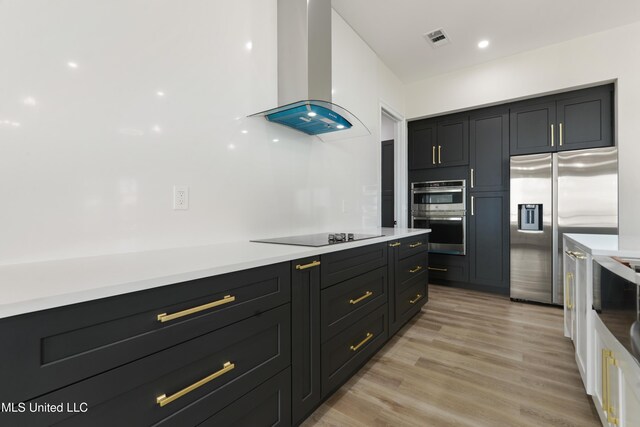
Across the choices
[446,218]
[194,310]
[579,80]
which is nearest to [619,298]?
[194,310]

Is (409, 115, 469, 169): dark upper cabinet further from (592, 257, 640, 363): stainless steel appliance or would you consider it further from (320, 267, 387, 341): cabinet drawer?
(592, 257, 640, 363): stainless steel appliance

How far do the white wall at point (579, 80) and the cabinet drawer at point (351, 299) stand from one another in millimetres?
2251

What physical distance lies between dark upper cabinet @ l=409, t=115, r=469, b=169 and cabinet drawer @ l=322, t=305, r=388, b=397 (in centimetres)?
262

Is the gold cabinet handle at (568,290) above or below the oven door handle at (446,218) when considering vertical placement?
below

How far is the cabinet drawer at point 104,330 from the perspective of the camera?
607 mm

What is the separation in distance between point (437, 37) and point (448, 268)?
9.28 ft

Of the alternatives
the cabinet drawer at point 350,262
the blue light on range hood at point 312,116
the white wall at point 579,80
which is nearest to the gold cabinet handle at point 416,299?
the cabinet drawer at point 350,262

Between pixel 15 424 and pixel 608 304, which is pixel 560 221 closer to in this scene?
pixel 608 304

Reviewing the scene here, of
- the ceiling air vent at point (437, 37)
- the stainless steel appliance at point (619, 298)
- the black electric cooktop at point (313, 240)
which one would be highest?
the ceiling air vent at point (437, 37)

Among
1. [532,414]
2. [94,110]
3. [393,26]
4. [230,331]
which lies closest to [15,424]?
[230,331]

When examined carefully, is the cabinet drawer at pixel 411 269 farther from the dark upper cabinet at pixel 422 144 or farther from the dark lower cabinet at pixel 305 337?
the dark upper cabinet at pixel 422 144

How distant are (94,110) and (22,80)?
8.4 inches

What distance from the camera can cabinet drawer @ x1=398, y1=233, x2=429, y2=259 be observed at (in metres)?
2.37

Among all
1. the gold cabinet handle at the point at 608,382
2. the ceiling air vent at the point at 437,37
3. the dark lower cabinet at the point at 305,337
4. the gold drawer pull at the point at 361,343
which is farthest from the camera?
the ceiling air vent at the point at 437,37
